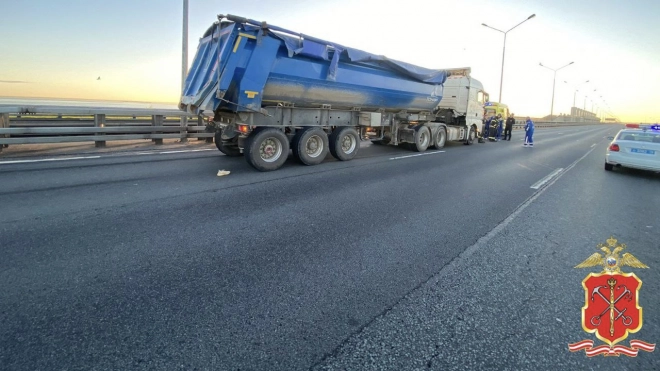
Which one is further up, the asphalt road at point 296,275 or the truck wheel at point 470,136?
the truck wheel at point 470,136

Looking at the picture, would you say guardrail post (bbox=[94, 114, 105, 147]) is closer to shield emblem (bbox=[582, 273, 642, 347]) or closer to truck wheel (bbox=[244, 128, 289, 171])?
truck wheel (bbox=[244, 128, 289, 171])

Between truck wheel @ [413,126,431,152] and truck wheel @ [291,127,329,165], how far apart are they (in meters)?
5.38

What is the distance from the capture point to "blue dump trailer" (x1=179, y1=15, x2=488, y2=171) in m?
8.07

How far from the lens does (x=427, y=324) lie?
2.65 m

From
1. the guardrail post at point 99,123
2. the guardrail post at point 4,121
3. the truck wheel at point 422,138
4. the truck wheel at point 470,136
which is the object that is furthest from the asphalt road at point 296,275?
the truck wheel at point 470,136

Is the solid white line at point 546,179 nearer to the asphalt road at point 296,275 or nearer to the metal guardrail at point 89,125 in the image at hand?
the asphalt road at point 296,275

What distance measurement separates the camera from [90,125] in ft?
39.5

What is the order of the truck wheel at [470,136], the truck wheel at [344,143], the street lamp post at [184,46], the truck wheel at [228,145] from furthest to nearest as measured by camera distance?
1. the truck wheel at [470,136]
2. the street lamp post at [184,46]
3. the truck wheel at [344,143]
4. the truck wheel at [228,145]

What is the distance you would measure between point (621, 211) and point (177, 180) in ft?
26.8

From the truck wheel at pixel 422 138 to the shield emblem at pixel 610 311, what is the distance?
Result: 38.0ft

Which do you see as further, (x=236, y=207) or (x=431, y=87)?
Result: (x=431, y=87)

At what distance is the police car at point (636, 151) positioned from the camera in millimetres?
Answer: 9781

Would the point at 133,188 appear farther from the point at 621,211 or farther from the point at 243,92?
the point at 621,211

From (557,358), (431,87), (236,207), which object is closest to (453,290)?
(557,358)
